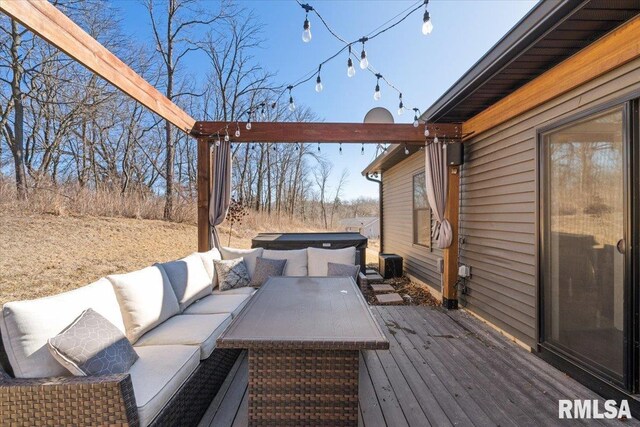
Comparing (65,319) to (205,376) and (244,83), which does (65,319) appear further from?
(244,83)

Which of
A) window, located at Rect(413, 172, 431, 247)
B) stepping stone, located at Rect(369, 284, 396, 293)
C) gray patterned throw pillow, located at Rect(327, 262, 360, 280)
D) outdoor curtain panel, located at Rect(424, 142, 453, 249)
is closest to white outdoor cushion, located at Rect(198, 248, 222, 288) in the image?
gray patterned throw pillow, located at Rect(327, 262, 360, 280)

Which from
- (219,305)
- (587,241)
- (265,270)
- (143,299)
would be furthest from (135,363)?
(587,241)

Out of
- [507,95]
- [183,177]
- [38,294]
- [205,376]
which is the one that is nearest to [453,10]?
[507,95]

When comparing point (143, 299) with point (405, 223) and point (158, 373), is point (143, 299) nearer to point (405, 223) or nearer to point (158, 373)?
point (158, 373)

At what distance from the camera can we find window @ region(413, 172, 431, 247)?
5922 millimetres

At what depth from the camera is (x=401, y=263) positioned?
7.19m

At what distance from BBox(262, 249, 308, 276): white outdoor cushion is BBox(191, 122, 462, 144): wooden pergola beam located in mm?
1652

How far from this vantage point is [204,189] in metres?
4.57

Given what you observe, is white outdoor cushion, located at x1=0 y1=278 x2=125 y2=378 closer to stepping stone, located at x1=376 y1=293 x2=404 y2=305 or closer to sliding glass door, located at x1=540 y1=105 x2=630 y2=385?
sliding glass door, located at x1=540 y1=105 x2=630 y2=385

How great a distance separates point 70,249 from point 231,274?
4034 mm

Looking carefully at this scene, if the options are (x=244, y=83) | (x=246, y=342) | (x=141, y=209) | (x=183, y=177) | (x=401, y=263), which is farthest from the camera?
(x=183, y=177)

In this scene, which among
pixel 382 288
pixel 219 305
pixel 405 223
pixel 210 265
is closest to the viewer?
pixel 219 305

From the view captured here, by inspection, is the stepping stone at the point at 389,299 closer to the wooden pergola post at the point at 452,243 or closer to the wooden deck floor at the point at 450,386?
the wooden pergola post at the point at 452,243

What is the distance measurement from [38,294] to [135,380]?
354 centimetres
